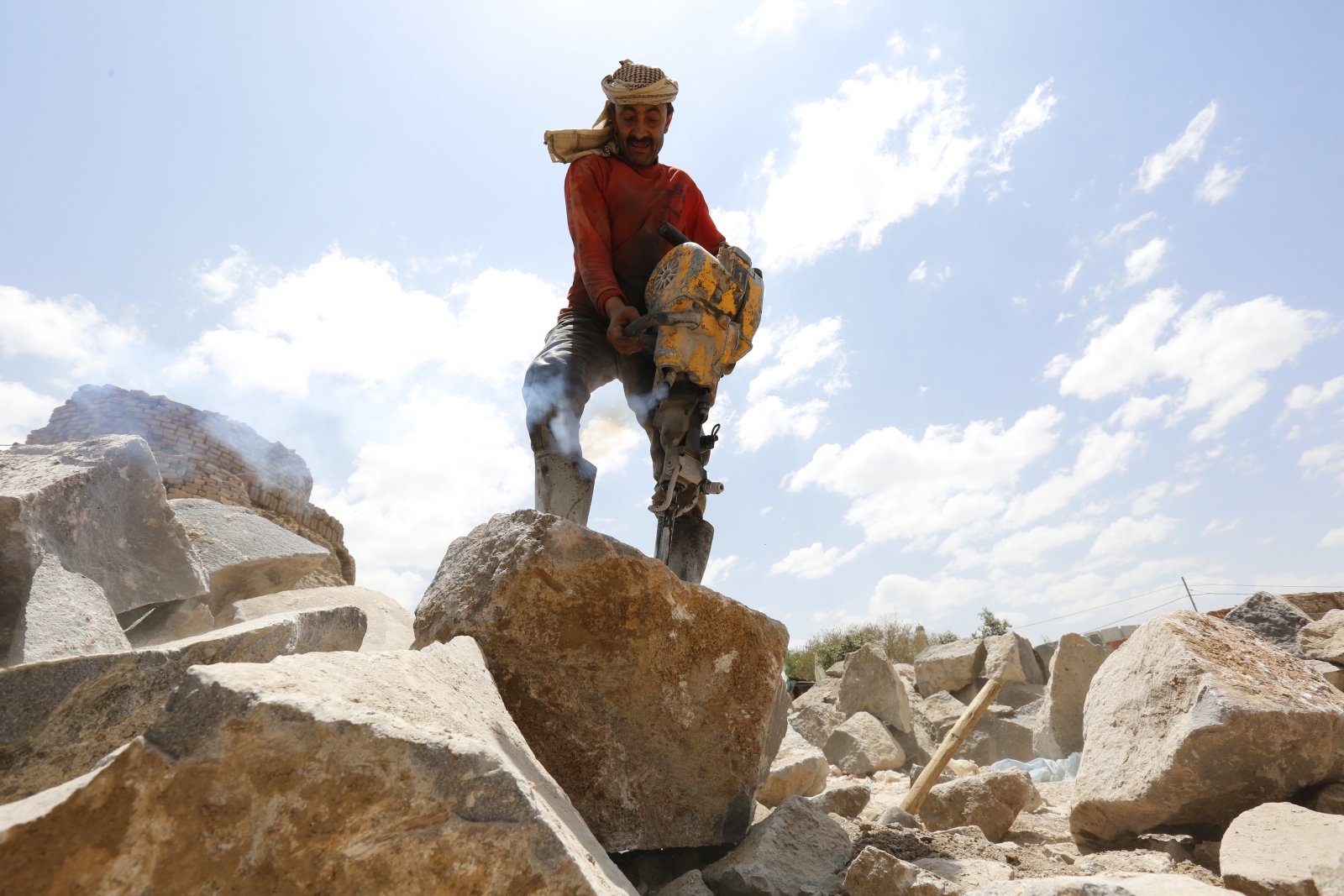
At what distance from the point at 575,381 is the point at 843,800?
5.16 feet

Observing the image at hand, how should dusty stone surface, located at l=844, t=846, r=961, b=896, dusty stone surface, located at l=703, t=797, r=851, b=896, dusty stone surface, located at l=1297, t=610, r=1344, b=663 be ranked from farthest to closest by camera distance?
dusty stone surface, located at l=1297, t=610, r=1344, b=663
dusty stone surface, located at l=703, t=797, r=851, b=896
dusty stone surface, located at l=844, t=846, r=961, b=896

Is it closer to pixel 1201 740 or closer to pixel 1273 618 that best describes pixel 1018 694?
pixel 1273 618

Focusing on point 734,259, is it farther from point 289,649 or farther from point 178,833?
point 178,833

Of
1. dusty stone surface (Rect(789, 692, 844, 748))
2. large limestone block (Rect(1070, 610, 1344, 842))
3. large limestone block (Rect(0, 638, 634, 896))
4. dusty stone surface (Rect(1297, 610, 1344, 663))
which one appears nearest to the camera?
large limestone block (Rect(0, 638, 634, 896))

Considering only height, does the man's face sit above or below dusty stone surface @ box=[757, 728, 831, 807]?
above

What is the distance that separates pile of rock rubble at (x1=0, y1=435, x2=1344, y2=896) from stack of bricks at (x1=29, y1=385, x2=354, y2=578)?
18.1 feet

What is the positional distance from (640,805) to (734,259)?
181cm

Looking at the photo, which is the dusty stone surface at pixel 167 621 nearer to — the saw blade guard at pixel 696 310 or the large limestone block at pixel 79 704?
the large limestone block at pixel 79 704

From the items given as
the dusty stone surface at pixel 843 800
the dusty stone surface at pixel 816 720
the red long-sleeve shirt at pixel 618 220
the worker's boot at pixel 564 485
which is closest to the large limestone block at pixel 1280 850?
the dusty stone surface at pixel 843 800

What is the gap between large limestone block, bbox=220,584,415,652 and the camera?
2953 mm

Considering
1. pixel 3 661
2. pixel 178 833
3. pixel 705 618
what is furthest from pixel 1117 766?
pixel 3 661

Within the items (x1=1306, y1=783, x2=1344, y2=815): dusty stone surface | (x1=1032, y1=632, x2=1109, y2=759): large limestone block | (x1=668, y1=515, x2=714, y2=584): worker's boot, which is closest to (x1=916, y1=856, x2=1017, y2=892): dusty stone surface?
(x1=1306, y1=783, x2=1344, y2=815): dusty stone surface

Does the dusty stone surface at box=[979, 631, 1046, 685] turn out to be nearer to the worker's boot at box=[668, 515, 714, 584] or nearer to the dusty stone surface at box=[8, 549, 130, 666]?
the worker's boot at box=[668, 515, 714, 584]

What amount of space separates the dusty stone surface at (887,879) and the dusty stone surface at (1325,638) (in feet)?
16.4
